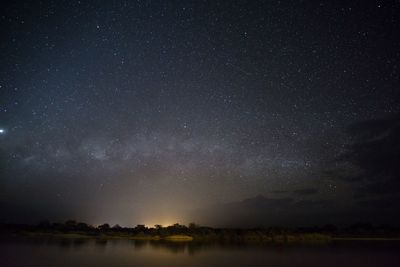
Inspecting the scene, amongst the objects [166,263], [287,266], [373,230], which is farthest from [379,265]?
[373,230]

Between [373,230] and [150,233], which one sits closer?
[150,233]

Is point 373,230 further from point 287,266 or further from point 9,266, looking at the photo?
point 9,266

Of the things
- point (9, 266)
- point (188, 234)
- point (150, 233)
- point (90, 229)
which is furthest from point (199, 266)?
point (90, 229)

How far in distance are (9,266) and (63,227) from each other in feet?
307

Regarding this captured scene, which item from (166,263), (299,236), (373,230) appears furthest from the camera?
(373,230)

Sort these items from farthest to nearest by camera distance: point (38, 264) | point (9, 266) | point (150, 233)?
point (150, 233), point (38, 264), point (9, 266)

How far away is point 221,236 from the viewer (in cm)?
9600

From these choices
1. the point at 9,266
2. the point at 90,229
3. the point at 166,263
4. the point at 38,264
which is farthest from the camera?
the point at 90,229

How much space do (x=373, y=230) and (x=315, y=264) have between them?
114355 mm

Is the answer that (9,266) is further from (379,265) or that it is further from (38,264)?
(379,265)

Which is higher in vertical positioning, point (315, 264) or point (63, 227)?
point (63, 227)

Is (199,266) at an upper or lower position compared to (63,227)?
lower

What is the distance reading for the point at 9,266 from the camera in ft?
83.1

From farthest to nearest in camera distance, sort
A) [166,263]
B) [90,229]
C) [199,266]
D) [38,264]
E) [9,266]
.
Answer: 1. [90,229]
2. [166,263]
3. [199,266]
4. [38,264]
5. [9,266]
